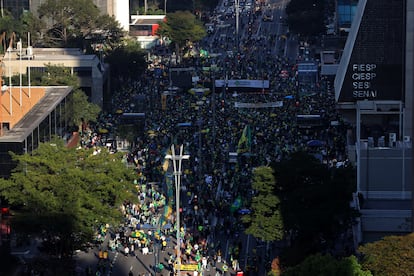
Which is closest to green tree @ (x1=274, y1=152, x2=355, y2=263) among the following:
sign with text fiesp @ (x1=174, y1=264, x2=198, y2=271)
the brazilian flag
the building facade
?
sign with text fiesp @ (x1=174, y1=264, x2=198, y2=271)

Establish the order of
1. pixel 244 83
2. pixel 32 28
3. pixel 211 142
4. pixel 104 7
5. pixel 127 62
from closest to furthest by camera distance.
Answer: pixel 211 142
pixel 244 83
pixel 127 62
pixel 32 28
pixel 104 7

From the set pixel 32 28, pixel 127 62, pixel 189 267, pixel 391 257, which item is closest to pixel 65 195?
pixel 189 267

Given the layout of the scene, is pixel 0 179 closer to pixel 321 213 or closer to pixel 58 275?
pixel 58 275

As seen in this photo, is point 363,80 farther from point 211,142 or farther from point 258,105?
point 258,105

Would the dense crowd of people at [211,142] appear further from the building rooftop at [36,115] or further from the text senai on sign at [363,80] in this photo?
the text senai on sign at [363,80]


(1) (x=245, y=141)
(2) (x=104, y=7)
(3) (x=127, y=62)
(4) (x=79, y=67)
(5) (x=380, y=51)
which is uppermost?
(2) (x=104, y=7)

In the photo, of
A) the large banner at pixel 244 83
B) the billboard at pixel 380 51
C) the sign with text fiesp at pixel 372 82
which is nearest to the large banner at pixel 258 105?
the large banner at pixel 244 83
